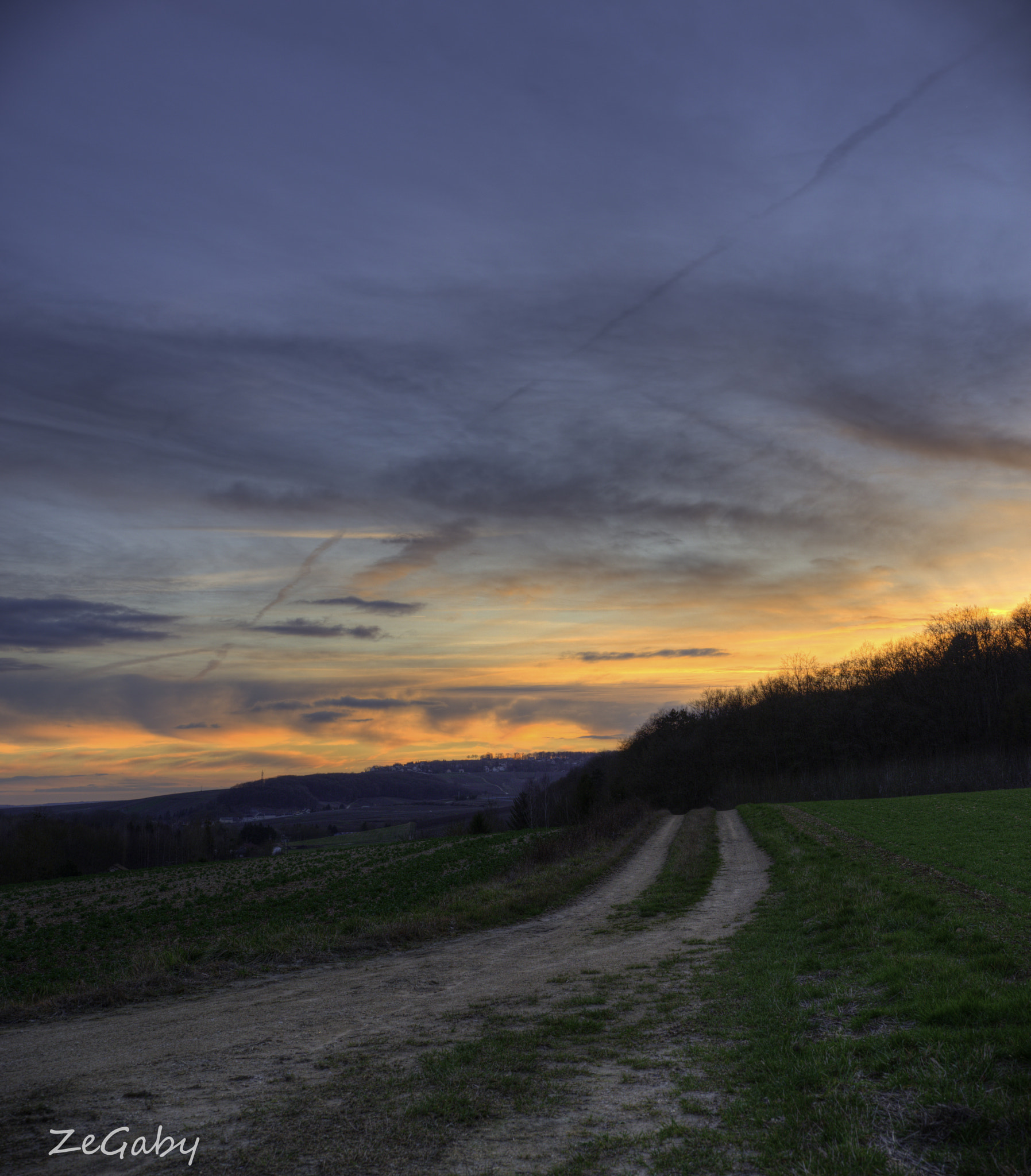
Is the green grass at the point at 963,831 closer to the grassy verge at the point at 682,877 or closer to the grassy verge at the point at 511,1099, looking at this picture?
the grassy verge at the point at 682,877

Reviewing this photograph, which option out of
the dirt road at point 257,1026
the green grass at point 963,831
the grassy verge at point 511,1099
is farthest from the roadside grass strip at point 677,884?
the grassy verge at point 511,1099

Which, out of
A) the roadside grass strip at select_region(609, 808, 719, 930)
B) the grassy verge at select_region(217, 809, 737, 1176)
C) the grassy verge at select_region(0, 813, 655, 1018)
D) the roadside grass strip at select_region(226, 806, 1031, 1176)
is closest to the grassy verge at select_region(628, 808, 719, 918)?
the roadside grass strip at select_region(609, 808, 719, 930)

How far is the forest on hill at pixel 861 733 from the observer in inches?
3172

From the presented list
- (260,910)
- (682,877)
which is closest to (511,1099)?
(682,877)

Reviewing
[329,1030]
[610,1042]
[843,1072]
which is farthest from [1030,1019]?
[329,1030]

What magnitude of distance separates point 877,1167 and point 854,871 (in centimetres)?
1721

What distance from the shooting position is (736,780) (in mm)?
92125

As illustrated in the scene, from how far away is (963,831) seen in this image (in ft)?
95.3

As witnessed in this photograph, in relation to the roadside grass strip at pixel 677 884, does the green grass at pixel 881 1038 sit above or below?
above

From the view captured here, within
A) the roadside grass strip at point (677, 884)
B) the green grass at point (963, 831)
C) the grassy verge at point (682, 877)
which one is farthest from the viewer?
the grassy verge at point (682, 877)

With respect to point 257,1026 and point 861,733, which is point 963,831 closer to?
point 257,1026

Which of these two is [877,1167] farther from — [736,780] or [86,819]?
[86,819]

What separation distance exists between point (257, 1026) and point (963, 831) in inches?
1145

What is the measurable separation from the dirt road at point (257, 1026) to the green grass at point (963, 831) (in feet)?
19.8
